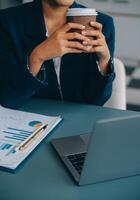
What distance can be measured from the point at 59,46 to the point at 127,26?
2.10 metres

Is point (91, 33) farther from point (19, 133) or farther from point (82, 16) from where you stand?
point (19, 133)

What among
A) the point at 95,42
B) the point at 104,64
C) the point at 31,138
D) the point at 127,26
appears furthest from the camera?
the point at 127,26

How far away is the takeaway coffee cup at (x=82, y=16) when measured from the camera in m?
1.03

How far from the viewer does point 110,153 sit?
825mm

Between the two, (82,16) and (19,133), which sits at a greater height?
(82,16)

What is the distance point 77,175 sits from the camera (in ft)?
2.82

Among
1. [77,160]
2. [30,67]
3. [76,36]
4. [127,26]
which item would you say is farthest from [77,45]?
[127,26]

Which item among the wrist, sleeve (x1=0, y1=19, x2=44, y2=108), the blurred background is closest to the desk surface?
sleeve (x1=0, y1=19, x2=44, y2=108)

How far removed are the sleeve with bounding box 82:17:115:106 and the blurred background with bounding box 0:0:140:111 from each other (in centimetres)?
160

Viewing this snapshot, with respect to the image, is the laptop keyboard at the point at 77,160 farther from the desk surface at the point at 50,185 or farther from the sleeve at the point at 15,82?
the sleeve at the point at 15,82

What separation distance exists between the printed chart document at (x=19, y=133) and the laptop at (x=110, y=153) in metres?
0.11

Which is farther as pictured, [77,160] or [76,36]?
[76,36]

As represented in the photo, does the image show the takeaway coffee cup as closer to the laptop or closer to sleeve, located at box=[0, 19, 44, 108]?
sleeve, located at box=[0, 19, 44, 108]

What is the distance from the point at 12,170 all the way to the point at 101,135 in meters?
0.21
